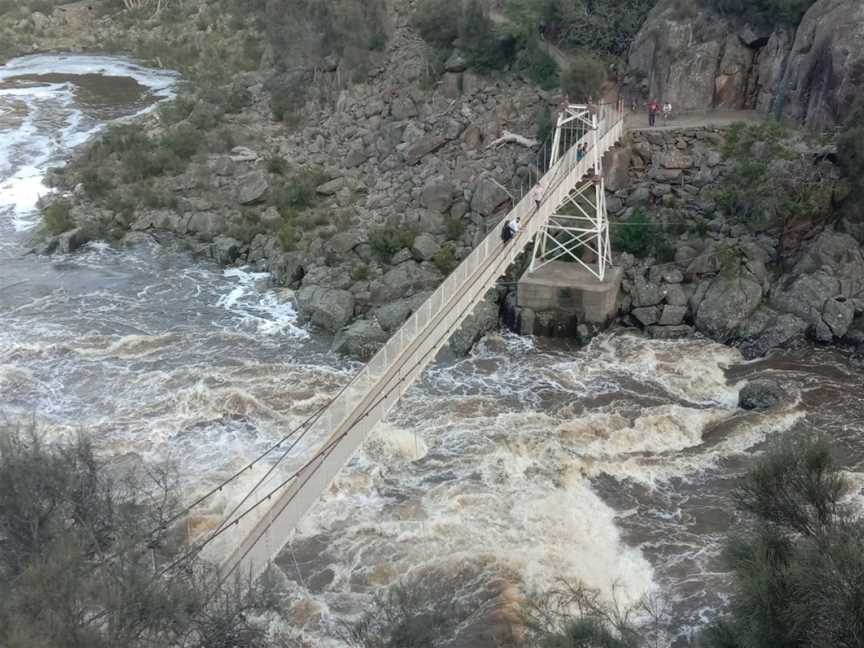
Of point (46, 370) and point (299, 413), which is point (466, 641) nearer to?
point (299, 413)

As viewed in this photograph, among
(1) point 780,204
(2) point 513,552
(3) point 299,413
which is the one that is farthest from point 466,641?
(1) point 780,204

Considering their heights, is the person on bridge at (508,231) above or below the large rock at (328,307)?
above

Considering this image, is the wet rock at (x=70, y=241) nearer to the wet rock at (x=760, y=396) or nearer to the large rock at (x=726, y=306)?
the large rock at (x=726, y=306)

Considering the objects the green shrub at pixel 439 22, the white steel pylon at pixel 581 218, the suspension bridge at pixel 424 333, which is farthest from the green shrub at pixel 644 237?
the green shrub at pixel 439 22

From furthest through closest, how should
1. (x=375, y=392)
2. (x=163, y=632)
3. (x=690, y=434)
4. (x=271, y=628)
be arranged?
(x=690, y=434) < (x=375, y=392) < (x=271, y=628) < (x=163, y=632)

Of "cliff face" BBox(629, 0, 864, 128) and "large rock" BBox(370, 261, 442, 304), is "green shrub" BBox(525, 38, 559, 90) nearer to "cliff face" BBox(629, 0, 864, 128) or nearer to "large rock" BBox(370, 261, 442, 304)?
"cliff face" BBox(629, 0, 864, 128)
